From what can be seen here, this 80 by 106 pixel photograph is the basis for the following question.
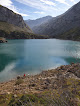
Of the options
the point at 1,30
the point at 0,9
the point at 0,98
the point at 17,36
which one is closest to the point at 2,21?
the point at 0,9

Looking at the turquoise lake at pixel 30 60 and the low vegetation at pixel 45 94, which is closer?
the low vegetation at pixel 45 94

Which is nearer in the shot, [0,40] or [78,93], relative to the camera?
[78,93]

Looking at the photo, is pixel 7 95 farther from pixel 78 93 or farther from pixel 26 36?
pixel 26 36

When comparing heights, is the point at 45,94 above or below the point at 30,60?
above

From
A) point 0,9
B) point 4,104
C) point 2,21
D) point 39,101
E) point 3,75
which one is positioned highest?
point 0,9

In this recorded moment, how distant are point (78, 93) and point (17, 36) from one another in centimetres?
17895

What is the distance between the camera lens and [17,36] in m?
176

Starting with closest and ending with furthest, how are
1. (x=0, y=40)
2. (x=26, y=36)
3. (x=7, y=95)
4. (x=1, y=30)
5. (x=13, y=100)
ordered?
(x=13, y=100) → (x=7, y=95) → (x=0, y=40) → (x=1, y=30) → (x=26, y=36)

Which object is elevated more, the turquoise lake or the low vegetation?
the low vegetation

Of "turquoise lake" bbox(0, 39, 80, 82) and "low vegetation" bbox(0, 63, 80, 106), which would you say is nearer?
"low vegetation" bbox(0, 63, 80, 106)

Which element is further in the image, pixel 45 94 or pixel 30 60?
pixel 30 60

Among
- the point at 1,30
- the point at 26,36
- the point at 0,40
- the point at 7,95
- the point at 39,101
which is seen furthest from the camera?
the point at 26,36

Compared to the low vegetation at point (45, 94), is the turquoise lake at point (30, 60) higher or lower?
lower

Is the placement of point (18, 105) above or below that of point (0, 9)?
below
